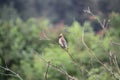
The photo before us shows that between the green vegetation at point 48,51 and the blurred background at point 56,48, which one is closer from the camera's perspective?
the blurred background at point 56,48

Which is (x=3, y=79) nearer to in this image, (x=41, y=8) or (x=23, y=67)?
(x=23, y=67)

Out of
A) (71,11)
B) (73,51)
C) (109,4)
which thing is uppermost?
(73,51)

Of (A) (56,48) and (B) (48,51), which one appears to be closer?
(B) (48,51)

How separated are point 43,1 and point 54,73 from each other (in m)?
18.5

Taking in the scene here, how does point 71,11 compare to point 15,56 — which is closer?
point 15,56

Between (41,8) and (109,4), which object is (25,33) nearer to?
(109,4)

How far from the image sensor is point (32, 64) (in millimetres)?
7637

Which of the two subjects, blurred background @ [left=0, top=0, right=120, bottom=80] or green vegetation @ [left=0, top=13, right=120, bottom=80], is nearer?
blurred background @ [left=0, top=0, right=120, bottom=80]

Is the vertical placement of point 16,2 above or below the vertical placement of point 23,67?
below

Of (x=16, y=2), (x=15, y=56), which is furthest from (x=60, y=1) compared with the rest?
(x=15, y=56)

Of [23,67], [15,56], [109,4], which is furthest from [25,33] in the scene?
[109,4]

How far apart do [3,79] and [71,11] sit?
58.3ft

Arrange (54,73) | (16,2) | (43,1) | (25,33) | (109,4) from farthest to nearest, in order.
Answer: (43,1) < (16,2) < (109,4) < (25,33) < (54,73)

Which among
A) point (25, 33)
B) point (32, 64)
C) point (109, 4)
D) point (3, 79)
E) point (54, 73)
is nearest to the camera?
point (54, 73)
